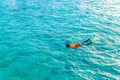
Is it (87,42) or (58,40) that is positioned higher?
(58,40)

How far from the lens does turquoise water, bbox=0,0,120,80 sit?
18984mm

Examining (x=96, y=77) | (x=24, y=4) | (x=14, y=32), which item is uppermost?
(x=24, y=4)

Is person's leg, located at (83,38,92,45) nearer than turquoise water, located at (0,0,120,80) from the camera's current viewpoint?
No

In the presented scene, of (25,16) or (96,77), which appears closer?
(96,77)

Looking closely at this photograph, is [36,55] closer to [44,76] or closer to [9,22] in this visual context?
[44,76]

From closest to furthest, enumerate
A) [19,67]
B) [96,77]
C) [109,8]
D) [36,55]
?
[96,77] < [19,67] < [36,55] < [109,8]

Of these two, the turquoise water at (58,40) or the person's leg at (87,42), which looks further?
the person's leg at (87,42)

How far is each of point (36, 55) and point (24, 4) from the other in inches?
663

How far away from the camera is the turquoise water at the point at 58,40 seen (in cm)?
1898

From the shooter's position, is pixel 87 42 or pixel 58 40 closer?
pixel 87 42

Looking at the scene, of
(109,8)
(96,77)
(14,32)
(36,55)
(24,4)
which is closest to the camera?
(96,77)

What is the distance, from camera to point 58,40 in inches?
945

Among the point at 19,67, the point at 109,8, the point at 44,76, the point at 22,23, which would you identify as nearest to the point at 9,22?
the point at 22,23

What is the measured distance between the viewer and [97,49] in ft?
73.6
